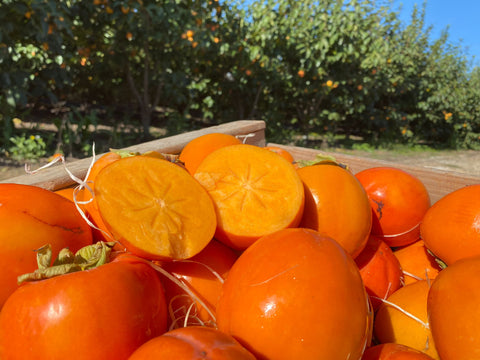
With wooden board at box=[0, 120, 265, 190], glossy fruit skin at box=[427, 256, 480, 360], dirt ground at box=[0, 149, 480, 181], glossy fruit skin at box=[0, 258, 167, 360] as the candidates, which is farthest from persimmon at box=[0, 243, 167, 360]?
dirt ground at box=[0, 149, 480, 181]

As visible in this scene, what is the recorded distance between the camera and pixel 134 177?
37.1 inches

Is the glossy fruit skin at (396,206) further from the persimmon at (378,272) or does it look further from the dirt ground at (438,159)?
the dirt ground at (438,159)

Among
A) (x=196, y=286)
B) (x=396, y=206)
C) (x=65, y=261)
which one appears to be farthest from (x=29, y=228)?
(x=396, y=206)

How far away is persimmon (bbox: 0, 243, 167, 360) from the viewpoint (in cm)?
73

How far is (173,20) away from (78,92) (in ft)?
13.4

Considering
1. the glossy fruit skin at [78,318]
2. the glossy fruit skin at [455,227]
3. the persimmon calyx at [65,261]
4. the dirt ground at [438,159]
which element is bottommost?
the dirt ground at [438,159]

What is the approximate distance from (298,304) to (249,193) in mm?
348

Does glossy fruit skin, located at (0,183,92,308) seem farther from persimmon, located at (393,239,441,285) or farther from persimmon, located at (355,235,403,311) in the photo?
persimmon, located at (393,239,441,285)

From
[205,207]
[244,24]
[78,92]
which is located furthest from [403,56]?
[205,207]

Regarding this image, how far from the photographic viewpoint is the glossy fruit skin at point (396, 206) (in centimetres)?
139

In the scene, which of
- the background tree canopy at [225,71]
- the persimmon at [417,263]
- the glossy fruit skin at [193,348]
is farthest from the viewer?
the background tree canopy at [225,71]

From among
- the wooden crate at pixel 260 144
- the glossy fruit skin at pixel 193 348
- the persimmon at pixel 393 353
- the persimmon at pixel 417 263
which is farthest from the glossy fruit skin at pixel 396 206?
the glossy fruit skin at pixel 193 348

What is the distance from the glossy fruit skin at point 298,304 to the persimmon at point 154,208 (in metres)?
0.15

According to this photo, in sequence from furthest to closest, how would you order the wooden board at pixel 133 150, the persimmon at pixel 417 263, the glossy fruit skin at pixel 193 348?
the wooden board at pixel 133 150
the persimmon at pixel 417 263
the glossy fruit skin at pixel 193 348
